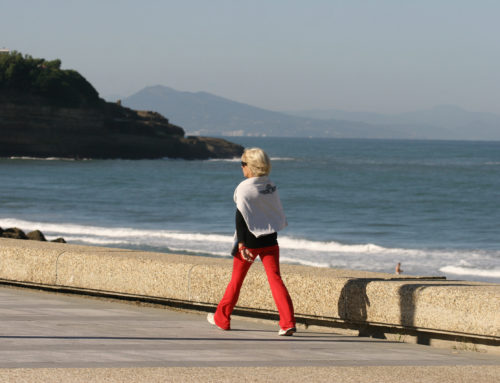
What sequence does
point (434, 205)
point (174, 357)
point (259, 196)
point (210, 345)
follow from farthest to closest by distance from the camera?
point (434, 205), point (259, 196), point (210, 345), point (174, 357)

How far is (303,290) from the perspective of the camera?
21.6 feet

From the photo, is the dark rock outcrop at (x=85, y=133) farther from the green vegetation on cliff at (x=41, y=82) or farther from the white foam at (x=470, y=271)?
the white foam at (x=470, y=271)

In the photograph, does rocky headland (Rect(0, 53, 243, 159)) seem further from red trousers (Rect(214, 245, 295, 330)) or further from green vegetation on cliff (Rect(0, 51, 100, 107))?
red trousers (Rect(214, 245, 295, 330))

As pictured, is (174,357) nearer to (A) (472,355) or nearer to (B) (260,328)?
(B) (260,328)

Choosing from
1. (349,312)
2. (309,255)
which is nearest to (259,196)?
(349,312)

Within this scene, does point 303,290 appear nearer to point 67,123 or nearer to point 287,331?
point 287,331

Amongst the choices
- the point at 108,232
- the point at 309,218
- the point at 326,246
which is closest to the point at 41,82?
the point at 309,218

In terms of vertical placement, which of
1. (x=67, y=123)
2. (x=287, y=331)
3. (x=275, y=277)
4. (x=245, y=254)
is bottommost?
(x=287, y=331)

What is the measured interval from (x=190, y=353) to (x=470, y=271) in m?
16.9

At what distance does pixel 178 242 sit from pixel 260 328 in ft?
64.6

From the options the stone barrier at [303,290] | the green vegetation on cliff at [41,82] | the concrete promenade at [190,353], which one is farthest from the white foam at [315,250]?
the green vegetation on cliff at [41,82]

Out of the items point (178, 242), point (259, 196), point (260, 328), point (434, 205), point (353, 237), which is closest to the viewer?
point (259, 196)

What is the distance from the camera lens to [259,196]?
20.1ft

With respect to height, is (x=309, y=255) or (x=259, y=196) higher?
(x=259, y=196)
